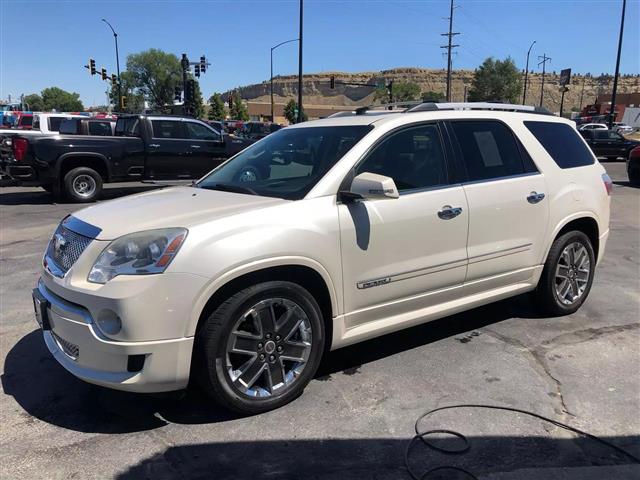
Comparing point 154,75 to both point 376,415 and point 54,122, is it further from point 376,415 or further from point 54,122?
point 376,415

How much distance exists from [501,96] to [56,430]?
105 meters

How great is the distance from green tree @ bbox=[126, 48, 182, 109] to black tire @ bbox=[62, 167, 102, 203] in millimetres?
91838

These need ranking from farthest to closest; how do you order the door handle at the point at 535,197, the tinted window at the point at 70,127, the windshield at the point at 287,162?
the tinted window at the point at 70,127 → the door handle at the point at 535,197 → the windshield at the point at 287,162

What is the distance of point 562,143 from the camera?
5.07m

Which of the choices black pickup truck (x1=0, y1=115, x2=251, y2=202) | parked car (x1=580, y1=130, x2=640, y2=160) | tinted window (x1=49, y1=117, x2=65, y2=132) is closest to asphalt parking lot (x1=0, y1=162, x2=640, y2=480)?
black pickup truck (x1=0, y1=115, x2=251, y2=202)

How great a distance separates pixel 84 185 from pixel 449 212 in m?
10.5

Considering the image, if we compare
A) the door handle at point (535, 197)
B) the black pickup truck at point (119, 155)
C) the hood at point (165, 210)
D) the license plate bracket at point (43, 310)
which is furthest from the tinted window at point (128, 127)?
the door handle at point (535, 197)

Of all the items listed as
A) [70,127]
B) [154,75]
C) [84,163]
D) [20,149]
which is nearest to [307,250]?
[20,149]

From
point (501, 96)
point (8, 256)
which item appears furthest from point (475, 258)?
point (501, 96)

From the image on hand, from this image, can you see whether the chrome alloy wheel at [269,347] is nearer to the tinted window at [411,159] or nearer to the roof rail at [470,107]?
the tinted window at [411,159]

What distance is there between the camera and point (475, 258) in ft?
13.7

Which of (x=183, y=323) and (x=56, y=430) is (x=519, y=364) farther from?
(x=56, y=430)

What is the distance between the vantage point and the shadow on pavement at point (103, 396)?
3.31 meters

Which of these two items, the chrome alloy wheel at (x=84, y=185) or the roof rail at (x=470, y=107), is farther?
the chrome alloy wheel at (x=84, y=185)
